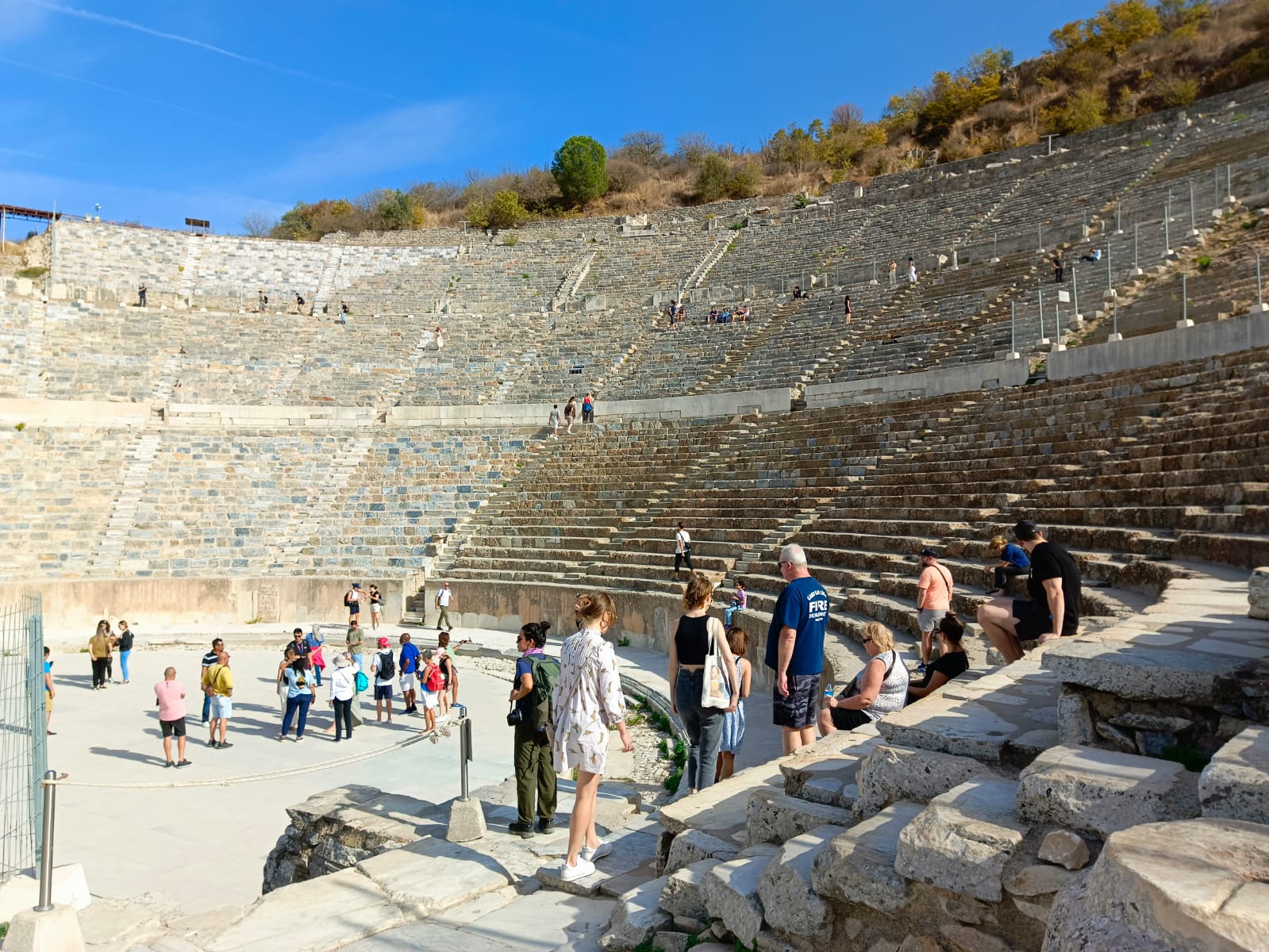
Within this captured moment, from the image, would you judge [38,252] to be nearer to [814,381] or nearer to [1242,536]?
[814,381]

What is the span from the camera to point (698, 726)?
239 inches

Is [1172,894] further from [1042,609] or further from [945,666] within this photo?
[1042,609]

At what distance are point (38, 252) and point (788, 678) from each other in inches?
1669

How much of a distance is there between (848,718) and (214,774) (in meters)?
7.33

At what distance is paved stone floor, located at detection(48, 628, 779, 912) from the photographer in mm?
7438

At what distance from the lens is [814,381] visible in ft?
74.0

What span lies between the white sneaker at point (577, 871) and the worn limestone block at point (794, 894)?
1.55m

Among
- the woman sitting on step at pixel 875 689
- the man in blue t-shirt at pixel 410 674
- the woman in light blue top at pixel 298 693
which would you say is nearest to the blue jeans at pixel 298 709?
the woman in light blue top at pixel 298 693

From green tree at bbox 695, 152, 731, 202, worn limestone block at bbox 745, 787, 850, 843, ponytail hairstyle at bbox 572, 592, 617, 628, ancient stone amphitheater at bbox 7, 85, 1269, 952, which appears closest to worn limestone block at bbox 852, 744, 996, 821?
ancient stone amphitheater at bbox 7, 85, 1269, 952

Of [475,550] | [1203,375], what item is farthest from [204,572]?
[1203,375]

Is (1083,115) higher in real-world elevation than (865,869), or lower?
higher

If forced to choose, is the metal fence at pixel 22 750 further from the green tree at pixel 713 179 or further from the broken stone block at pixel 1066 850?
the green tree at pixel 713 179

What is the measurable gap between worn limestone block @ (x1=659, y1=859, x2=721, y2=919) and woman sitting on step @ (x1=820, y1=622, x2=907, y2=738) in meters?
2.11

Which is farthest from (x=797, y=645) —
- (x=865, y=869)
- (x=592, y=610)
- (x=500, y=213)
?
(x=500, y=213)
